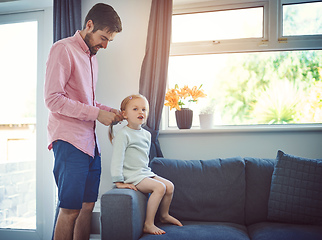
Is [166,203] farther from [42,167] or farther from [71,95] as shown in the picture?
[42,167]

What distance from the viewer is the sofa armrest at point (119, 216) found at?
1571mm

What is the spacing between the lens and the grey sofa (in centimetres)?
160

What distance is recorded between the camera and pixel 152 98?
2.48 meters

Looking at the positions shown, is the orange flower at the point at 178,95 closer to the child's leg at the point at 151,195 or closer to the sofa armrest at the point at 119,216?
the child's leg at the point at 151,195

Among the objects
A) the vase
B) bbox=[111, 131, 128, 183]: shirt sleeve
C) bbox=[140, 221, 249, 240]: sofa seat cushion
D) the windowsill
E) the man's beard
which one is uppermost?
the man's beard

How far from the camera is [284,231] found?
167cm

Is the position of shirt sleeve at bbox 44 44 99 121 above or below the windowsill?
above

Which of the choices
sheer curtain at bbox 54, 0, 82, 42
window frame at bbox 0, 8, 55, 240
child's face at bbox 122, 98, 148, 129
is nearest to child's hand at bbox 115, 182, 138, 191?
child's face at bbox 122, 98, 148, 129

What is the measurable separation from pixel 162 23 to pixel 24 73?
5.16ft

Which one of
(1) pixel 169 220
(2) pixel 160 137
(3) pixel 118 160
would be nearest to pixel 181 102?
(2) pixel 160 137

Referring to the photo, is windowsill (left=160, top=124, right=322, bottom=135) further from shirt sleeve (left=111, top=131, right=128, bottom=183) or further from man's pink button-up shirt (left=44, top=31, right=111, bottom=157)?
man's pink button-up shirt (left=44, top=31, right=111, bottom=157)

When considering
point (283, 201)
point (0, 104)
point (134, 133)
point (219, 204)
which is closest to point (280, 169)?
point (283, 201)

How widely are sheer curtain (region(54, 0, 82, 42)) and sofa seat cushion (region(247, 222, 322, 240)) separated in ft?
7.18

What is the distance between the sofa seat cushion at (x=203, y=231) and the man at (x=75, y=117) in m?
0.46
